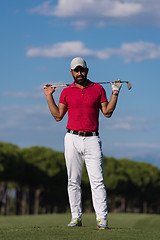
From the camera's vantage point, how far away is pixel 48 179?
71.1 metres

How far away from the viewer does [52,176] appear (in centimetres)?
7100

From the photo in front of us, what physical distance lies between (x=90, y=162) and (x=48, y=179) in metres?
61.5

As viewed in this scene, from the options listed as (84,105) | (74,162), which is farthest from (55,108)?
(74,162)

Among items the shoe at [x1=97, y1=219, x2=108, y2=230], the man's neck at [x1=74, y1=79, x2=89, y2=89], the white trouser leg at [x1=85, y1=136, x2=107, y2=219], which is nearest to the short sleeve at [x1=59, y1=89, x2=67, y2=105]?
the man's neck at [x1=74, y1=79, x2=89, y2=89]

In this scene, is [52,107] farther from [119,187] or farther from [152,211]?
[152,211]

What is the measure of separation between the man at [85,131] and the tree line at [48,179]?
50.4m

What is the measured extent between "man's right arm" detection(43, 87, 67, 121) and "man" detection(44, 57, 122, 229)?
13 centimetres

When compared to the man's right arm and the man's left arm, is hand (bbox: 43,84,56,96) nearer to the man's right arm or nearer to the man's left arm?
the man's right arm

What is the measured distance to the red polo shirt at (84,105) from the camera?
10.4 meters

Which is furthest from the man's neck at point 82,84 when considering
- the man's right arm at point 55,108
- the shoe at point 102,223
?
the shoe at point 102,223

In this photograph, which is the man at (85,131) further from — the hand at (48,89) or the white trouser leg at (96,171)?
the hand at (48,89)

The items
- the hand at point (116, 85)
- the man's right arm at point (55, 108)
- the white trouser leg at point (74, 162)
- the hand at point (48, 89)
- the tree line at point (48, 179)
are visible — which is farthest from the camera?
the tree line at point (48, 179)

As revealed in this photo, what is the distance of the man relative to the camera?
→ 10.3 metres

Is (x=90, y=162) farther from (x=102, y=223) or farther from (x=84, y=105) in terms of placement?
(x=102, y=223)
